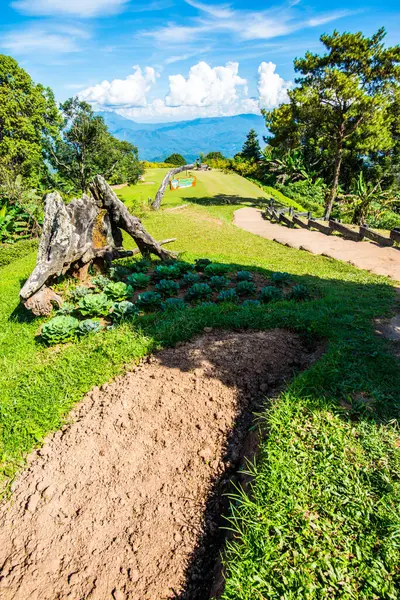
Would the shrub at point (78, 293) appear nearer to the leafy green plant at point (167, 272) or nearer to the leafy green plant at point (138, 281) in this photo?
the leafy green plant at point (138, 281)

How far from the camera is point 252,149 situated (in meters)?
49.7

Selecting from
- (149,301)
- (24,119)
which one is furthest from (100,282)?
(24,119)

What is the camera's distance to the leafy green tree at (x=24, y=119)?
25.1 m

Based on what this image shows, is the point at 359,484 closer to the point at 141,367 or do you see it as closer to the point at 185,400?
the point at 185,400

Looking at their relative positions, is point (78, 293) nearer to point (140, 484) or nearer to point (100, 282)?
point (100, 282)

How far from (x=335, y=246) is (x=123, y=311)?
13.0 m

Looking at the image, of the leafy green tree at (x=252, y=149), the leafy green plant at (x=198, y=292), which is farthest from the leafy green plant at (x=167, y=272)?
the leafy green tree at (x=252, y=149)

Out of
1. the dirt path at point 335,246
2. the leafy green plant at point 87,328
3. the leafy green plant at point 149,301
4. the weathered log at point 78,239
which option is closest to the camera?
the leafy green plant at point 87,328

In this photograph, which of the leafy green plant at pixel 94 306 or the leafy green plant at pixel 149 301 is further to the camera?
the leafy green plant at pixel 149 301

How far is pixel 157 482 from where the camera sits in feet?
12.8

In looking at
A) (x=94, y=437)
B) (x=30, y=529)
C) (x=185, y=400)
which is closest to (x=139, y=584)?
(x=30, y=529)

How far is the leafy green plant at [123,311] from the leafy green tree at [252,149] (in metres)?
47.3

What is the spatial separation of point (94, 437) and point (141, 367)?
4.80 ft

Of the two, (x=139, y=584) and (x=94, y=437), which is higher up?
(x=94, y=437)
